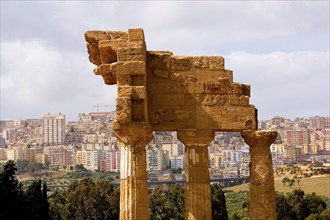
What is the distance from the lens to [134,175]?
17281mm

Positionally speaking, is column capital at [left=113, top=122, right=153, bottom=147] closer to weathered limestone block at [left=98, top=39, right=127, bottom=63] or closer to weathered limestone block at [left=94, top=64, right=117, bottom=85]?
weathered limestone block at [left=94, top=64, right=117, bottom=85]

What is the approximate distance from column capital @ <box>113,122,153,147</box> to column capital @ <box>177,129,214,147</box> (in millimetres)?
1425

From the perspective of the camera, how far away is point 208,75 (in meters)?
18.9

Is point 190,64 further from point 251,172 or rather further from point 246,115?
point 251,172

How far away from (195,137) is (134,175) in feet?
7.63

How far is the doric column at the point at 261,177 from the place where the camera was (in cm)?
1823

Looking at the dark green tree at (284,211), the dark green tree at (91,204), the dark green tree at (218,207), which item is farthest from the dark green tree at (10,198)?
the dark green tree at (284,211)

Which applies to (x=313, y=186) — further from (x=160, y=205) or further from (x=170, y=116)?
(x=170, y=116)

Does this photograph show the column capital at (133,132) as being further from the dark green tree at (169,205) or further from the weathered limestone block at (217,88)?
the dark green tree at (169,205)

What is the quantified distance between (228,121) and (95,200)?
148 ft

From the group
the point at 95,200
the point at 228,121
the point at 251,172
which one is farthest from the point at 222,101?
the point at 95,200

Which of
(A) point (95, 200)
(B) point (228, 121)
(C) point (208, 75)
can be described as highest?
(C) point (208, 75)

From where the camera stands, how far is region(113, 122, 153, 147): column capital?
17.2 meters

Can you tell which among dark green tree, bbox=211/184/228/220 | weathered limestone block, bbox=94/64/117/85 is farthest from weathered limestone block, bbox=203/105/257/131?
dark green tree, bbox=211/184/228/220
